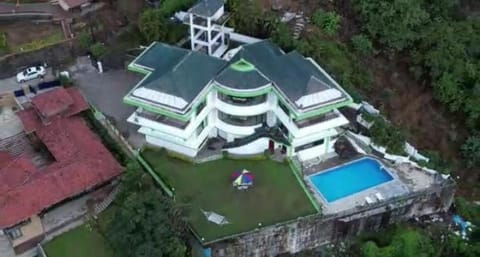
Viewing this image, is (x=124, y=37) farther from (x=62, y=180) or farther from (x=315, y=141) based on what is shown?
(x=315, y=141)

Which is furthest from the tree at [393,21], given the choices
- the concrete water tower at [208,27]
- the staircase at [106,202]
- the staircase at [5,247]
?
the staircase at [5,247]

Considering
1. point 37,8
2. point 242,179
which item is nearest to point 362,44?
point 242,179

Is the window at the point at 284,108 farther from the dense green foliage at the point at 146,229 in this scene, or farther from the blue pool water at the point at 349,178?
the dense green foliage at the point at 146,229

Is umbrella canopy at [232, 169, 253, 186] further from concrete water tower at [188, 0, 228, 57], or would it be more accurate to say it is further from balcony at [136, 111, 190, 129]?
concrete water tower at [188, 0, 228, 57]

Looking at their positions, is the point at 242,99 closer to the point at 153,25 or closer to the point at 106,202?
the point at 106,202

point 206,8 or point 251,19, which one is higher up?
point 206,8

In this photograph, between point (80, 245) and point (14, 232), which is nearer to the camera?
point (14, 232)
